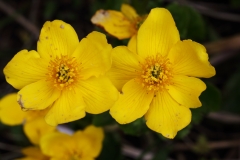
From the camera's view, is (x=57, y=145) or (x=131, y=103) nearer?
(x=131, y=103)

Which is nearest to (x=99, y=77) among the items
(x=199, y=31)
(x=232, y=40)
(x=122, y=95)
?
(x=122, y=95)

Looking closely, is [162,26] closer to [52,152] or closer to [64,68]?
[64,68]

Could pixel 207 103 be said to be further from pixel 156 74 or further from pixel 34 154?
pixel 34 154

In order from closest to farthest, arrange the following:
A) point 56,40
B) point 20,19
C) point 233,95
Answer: point 56,40 < point 233,95 < point 20,19

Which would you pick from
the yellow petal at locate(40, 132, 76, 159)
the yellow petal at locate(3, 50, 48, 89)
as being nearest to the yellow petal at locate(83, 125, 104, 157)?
the yellow petal at locate(40, 132, 76, 159)

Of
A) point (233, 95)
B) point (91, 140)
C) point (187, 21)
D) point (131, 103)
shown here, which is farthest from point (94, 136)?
point (233, 95)

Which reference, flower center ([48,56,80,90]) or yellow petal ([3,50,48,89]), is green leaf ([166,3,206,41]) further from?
yellow petal ([3,50,48,89])
